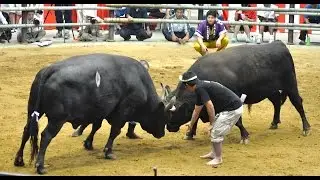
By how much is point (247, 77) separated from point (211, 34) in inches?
126

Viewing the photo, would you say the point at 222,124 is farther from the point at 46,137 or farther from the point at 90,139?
the point at 46,137

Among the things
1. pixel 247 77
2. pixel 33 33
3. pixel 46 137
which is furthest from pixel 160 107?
pixel 33 33

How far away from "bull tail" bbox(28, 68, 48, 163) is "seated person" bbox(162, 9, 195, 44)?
35.5 feet

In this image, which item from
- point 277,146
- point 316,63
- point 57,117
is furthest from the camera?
point 316,63

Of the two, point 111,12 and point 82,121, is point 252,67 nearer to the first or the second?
point 82,121

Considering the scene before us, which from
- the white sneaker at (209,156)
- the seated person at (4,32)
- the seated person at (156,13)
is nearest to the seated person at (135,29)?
the seated person at (156,13)

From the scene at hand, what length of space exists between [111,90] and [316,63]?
9.34 m

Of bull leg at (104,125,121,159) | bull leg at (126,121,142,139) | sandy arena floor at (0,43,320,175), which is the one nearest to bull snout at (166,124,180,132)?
sandy arena floor at (0,43,320,175)

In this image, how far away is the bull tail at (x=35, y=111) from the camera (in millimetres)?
9180

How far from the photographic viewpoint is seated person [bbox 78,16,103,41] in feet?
66.8

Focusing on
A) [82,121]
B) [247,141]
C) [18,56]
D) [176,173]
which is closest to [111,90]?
[82,121]

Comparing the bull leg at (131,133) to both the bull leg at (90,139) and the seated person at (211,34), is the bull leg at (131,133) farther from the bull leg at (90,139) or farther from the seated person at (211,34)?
the seated person at (211,34)

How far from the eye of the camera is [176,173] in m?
9.27

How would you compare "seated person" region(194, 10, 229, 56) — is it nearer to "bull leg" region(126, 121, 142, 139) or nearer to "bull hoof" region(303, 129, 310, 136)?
"bull hoof" region(303, 129, 310, 136)
